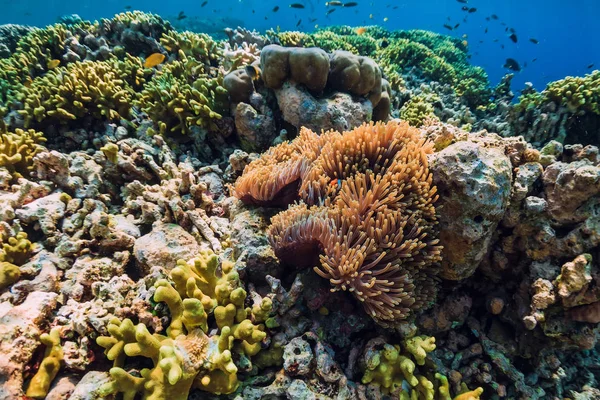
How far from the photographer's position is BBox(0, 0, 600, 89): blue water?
69.1 metres

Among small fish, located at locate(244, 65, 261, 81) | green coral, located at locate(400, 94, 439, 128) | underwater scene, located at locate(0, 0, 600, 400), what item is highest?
green coral, located at locate(400, 94, 439, 128)

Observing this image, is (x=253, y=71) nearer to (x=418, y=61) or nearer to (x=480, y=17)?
(x=418, y=61)

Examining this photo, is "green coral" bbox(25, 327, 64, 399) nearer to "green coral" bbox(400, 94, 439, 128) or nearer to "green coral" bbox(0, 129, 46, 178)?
"green coral" bbox(0, 129, 46, 178)

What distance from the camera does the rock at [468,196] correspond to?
234cm

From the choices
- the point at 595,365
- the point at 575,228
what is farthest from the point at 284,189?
the point at 595,365

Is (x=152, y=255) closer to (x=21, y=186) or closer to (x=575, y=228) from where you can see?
(x=21, y=186)

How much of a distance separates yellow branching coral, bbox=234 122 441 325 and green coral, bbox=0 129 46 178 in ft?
10.4

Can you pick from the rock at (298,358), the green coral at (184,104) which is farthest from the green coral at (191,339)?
the green coral at (184,104)

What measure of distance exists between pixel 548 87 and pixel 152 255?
8.15 meters

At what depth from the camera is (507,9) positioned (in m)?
108

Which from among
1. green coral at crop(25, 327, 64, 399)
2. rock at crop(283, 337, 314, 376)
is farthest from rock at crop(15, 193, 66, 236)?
rock at crop(283, 337, 314, 376)

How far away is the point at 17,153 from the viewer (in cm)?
380

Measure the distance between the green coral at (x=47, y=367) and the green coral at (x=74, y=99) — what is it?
3.81 meters

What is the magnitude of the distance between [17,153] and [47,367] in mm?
3131
